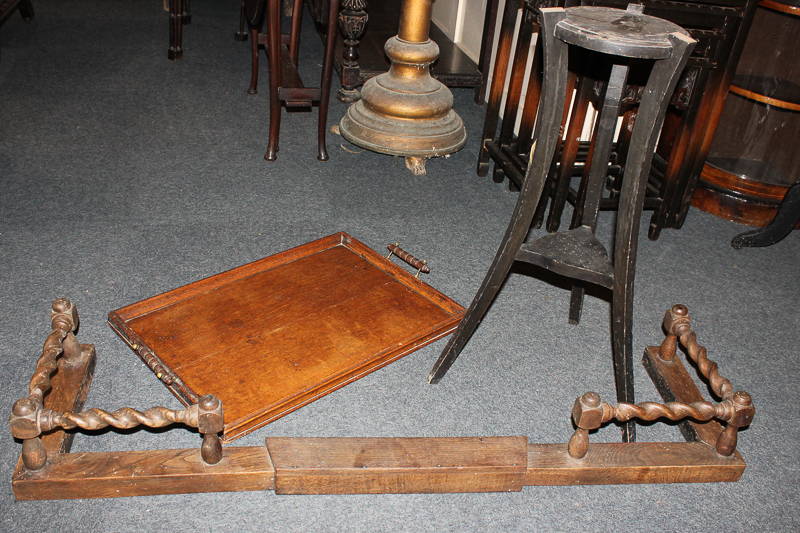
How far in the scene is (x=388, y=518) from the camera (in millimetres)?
1347

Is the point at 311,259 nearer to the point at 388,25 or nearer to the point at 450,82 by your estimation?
the point at 450,82

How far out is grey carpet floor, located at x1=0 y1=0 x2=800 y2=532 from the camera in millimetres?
1384

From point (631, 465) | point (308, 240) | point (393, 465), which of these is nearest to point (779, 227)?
point (631, 465)

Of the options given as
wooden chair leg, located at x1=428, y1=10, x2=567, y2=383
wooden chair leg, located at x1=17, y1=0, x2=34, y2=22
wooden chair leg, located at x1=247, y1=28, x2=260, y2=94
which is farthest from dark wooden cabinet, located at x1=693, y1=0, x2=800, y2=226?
wooden chair leg, located at x1=17, y1=0, x2=34, y2=22

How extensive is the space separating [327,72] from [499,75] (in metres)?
0.64

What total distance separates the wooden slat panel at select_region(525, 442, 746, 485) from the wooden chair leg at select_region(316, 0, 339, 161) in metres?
1.59

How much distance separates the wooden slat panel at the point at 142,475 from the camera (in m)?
1.28

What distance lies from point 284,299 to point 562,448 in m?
0.84

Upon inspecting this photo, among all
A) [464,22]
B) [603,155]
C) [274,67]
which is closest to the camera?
[603,155]

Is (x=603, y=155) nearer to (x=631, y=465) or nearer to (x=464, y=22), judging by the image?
(x=631, y=465)

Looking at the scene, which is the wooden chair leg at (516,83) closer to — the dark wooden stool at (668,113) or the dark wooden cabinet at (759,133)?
the dark wooden stool at (668,113)

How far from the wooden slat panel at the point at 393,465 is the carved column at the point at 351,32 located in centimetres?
188

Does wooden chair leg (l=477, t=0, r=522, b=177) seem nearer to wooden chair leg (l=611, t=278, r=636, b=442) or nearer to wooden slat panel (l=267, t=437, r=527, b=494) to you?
wooden chair leg (l=611, t=278, r=636, b=442)

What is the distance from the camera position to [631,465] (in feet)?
4.63
